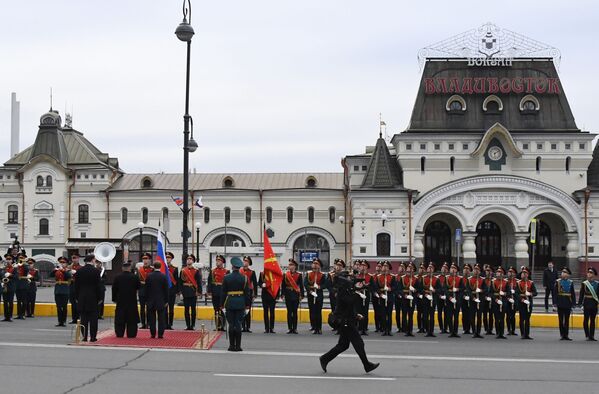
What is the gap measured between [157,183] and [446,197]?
2195 centimetres

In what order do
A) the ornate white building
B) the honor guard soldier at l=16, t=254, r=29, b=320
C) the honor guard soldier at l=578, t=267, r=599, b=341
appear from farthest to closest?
the ornate white building < the honor guard soldier at l=16, t=254, r=29, b=320 < the honor guard soldier at l=578, t=267, r=599, b=341

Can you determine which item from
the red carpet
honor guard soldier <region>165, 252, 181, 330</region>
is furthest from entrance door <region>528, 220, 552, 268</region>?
the red carpet

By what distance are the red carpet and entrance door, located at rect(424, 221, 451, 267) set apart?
37750 mm

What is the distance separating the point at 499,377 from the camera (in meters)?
13.9

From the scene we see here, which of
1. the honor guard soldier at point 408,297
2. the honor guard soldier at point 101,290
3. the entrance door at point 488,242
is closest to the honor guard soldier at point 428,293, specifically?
the honor guard soldier at point 408,297

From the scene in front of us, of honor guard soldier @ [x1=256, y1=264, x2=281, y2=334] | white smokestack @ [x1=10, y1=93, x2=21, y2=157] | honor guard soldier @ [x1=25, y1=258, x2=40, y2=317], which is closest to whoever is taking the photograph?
honor guard soldier @ [x1=256, y1=264, x2=281, y2=334]

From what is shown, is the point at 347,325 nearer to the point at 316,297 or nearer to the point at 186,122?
the point at 316,297

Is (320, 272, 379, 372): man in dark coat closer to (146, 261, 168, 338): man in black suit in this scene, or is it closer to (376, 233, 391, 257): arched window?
(146, 261, 168, 338): man in black suit

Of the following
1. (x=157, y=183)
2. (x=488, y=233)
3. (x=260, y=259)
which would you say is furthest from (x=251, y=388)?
(x=157, y=183)

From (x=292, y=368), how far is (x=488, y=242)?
4415cm

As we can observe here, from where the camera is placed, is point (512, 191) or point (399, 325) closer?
point (399, 325)

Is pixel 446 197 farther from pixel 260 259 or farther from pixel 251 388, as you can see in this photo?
pixel 251 388

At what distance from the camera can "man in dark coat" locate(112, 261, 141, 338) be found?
18.7 m

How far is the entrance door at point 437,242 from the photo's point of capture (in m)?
56.4
